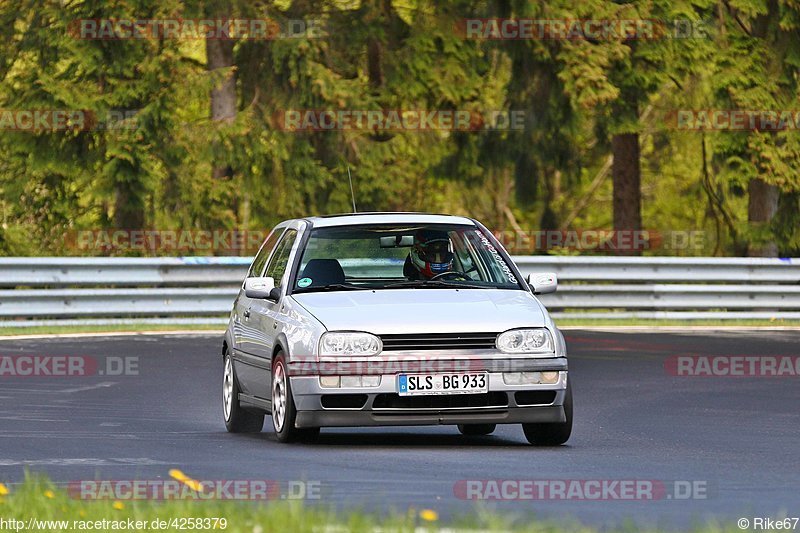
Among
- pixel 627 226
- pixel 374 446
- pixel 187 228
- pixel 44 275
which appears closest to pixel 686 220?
pixel 627 226

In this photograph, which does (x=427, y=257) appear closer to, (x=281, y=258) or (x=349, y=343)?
(x=281, y=258)

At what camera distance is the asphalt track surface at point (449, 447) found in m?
8.95

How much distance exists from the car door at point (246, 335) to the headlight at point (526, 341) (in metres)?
2.10

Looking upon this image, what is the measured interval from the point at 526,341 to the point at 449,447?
0.94m

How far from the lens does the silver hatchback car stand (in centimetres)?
1138

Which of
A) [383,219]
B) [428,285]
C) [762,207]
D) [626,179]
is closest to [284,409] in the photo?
[428,285]

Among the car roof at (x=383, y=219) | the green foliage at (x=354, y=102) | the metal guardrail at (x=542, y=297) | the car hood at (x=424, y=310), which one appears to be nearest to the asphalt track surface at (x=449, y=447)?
the car hood at (x=424, y=310)

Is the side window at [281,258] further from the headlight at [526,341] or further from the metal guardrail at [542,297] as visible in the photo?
the metal guardrail at [542,297]

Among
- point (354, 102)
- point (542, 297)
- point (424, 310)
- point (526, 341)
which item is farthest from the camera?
point (354, 102)

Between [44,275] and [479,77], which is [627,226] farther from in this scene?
[44,275]

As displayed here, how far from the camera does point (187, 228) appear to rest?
34250 mm

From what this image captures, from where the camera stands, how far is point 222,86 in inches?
1382

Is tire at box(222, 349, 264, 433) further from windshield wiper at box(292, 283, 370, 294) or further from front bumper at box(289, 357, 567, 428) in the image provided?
front bumper at box(289, 357, 567, 428)

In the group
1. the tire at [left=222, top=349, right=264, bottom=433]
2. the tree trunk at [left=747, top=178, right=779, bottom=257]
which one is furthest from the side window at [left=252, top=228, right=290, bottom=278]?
the tree trunk at [left=747, top=178, right=779, bottom=257]
